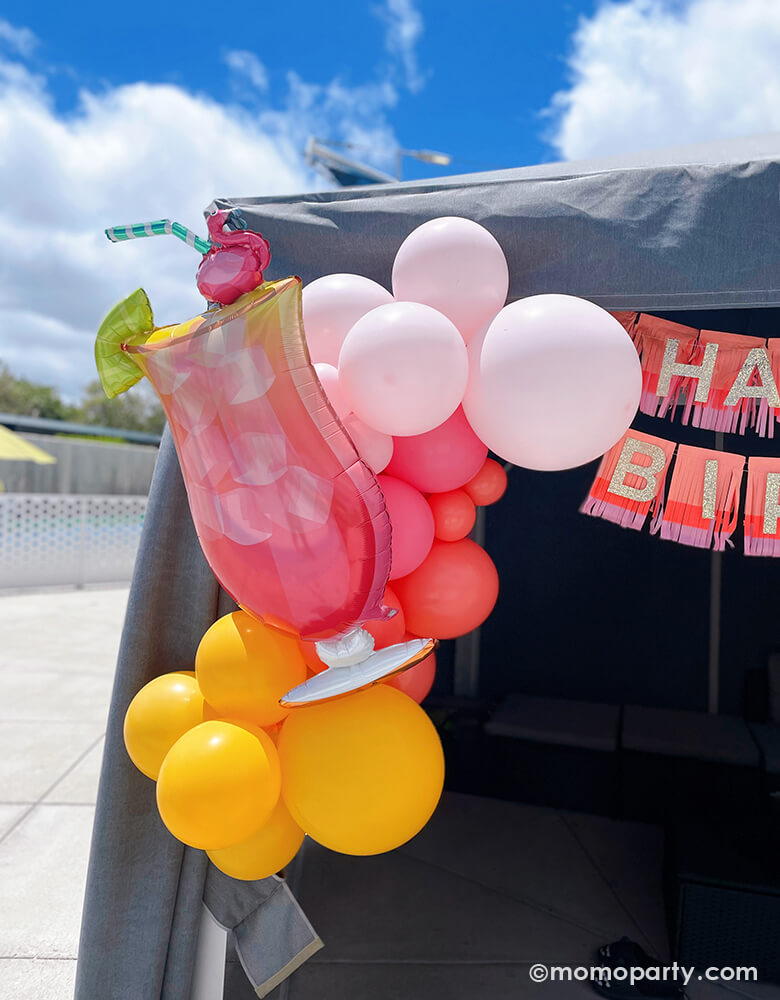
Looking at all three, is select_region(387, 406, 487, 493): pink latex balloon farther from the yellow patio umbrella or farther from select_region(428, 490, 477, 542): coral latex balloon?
the yellow patio umbrella

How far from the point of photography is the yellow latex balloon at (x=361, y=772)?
1273 millimetres

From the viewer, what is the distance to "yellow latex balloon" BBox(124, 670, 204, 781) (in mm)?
1478

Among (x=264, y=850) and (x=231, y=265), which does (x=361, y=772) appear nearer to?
(x=264, y=850)

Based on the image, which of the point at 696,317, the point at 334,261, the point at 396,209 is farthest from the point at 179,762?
the point at 696,317

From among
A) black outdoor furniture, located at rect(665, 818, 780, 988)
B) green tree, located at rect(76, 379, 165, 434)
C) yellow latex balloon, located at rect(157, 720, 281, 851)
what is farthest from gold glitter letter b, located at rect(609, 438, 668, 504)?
green tree, located at rect(76, 379, 165, 434)

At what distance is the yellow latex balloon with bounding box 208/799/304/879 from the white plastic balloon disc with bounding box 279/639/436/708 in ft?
1.02

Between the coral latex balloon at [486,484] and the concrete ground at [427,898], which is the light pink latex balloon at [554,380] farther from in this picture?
the concrete ground at [427,898]

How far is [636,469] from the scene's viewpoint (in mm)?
1652

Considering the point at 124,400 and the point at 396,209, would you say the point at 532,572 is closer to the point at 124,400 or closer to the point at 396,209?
the point at 396,209

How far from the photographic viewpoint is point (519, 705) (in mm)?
3508

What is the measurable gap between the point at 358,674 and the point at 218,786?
1.05ft

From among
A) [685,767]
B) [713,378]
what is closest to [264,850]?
[713,378]

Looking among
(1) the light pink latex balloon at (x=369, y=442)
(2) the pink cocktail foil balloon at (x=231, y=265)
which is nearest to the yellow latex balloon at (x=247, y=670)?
(1) the light pink latex balloon at (x=369, y=442)

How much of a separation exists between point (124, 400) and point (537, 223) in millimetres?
48883
